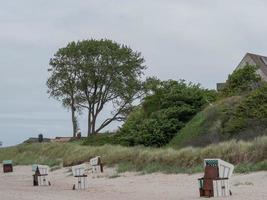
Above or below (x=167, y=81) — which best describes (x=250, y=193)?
below

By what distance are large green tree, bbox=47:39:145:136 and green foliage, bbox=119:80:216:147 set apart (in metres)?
16.1

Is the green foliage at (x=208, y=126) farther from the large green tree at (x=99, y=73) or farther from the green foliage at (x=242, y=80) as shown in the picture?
the large green tree at (x=99, y=73)

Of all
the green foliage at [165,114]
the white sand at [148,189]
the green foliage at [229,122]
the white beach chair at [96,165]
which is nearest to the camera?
the white sand at [148,189]

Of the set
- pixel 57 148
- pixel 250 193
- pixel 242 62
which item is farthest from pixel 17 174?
pixel 242 62

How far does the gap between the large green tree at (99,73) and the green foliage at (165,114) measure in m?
16.1

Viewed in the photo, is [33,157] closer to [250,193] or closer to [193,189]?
[193,189]

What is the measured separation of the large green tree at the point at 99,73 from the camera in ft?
181

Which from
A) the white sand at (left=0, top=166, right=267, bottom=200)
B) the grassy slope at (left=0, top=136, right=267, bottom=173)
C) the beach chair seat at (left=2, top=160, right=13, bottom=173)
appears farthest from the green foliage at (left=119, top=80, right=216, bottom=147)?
the white sand at (left=0, top=166, right=267, bottom=200)

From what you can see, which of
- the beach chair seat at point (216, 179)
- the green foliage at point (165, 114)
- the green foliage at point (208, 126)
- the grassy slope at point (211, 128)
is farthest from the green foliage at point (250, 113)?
the beach chair seat at point (216, 179)

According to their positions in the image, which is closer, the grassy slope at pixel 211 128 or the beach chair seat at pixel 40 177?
the beach chair seat at pixel 40 177

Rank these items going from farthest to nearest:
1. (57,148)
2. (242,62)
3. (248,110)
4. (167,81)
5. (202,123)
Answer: (242,62)
(57,148)
(167,81)
(202,123)
(248,110)

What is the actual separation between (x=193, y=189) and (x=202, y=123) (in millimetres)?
14235

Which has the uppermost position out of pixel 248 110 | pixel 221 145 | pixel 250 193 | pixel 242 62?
pixel 242 62

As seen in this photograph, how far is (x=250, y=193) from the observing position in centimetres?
1630
